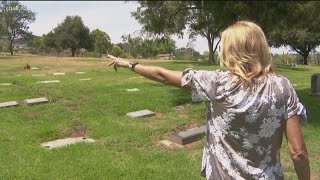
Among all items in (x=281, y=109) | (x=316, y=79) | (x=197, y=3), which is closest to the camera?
(x=281, y=109)

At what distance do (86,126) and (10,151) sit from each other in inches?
76.5

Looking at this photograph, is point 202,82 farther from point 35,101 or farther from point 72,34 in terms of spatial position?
point 72,34

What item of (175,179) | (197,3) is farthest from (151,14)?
(175,179)

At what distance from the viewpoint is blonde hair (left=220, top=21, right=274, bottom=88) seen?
Result: 2268 mm

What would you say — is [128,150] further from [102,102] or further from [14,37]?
[14,37]

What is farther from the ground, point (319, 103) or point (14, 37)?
point (14, 37)

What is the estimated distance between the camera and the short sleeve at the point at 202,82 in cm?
240

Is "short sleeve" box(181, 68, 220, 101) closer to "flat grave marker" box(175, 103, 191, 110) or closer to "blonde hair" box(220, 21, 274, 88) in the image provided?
"blonde hair" box(220, 21, 274, 88)

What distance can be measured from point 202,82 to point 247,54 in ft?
1.05

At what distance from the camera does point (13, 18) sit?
54594 mm

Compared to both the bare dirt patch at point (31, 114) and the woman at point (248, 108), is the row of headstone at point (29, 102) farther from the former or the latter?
the woman at point (248, 108)

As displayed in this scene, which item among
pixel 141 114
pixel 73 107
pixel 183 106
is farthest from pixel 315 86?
pixel 73 107

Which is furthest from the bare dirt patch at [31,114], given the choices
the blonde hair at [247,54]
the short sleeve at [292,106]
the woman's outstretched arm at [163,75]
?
the short sleeve at [292,106]

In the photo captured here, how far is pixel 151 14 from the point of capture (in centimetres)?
1316
